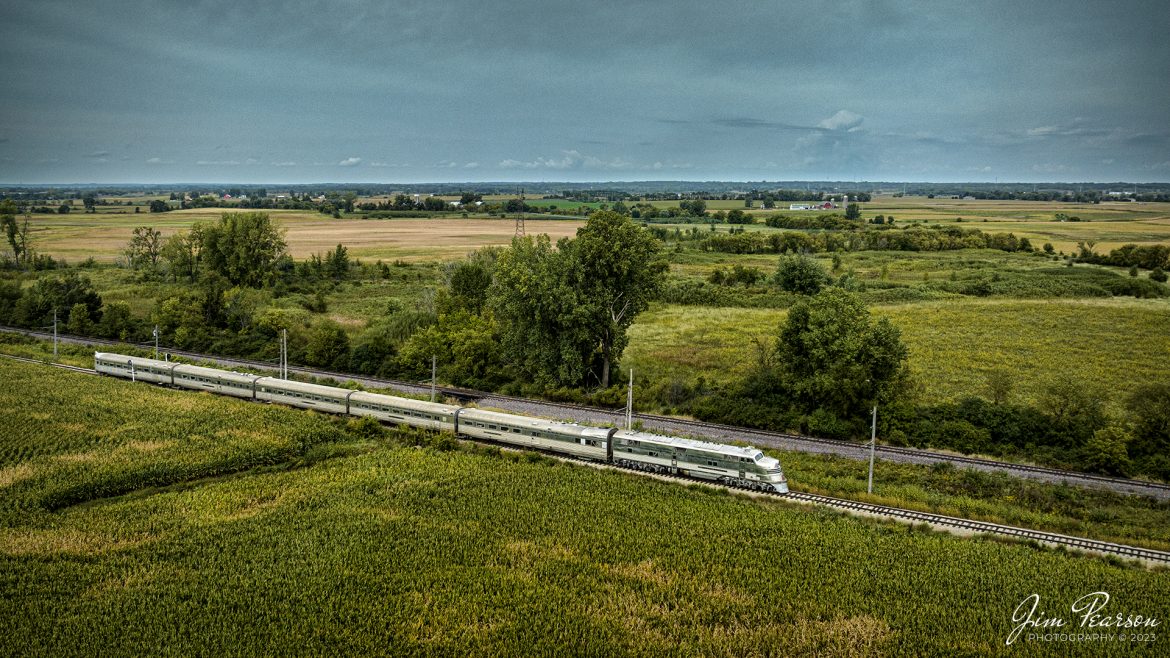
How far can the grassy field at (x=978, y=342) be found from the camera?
182ft

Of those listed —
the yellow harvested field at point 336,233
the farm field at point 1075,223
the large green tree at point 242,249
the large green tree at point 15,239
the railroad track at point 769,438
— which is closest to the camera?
the railroad track at point 769,438

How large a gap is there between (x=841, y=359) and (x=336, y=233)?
125496 millimetres

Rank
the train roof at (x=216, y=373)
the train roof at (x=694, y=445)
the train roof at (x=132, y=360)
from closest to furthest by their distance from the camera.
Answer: the train roof at (x=694, y=445) < the train roof at (x=216, y=373) < the train roof at (x=132, y=360)

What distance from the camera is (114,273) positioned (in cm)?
10925

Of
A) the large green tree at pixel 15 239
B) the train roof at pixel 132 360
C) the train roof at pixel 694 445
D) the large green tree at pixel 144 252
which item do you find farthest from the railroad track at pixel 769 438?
the large green tree at pixel 15 239

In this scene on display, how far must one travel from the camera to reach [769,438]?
146 ft

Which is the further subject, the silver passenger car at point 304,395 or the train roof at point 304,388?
the train roof at point 304,388

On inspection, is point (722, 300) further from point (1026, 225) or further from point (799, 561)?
point (1026, 225)

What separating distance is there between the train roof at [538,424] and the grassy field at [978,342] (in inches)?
597

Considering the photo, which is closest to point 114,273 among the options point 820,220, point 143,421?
point 143,421

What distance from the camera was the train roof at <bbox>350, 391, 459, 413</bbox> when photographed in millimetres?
44719

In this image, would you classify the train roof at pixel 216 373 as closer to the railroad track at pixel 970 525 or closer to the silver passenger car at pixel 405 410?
the silver passenger car at pixel 405 410

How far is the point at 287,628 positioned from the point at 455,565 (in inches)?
252
